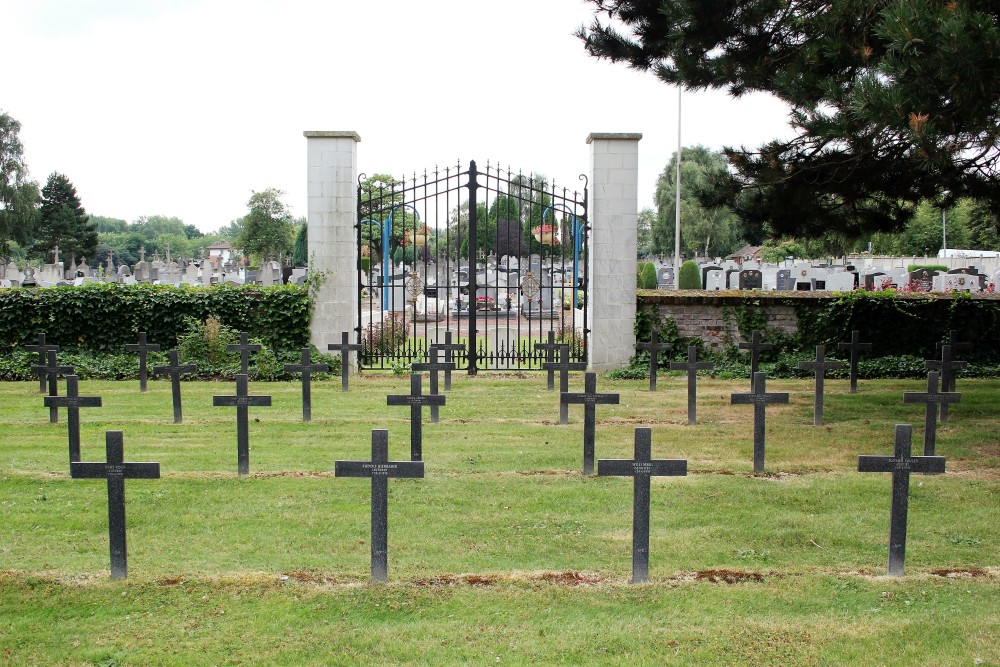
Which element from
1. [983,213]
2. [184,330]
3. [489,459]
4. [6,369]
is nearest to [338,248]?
[184,330]

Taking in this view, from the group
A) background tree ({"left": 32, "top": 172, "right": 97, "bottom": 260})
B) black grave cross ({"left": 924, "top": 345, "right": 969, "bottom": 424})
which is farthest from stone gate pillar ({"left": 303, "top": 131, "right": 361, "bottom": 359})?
background tree ({"left": 32, "top": 172, "right": 97, "bottom": 260})

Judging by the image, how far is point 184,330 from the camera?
1395cm

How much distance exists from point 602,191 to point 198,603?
10020 millimetres

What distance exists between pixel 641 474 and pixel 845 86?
14.3ft

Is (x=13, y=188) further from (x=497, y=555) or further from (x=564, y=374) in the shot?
(x=497, y=555)

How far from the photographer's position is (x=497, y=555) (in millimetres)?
5328

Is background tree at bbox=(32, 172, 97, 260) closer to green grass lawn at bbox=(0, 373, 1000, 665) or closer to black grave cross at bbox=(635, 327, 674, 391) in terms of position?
black grave cross at bbox=(635, 327, 674, 391)

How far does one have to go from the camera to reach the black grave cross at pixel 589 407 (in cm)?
722

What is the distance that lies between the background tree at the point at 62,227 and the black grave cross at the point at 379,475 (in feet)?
199

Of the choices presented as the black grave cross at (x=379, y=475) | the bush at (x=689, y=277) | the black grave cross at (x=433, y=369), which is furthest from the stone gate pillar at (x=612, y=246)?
the bush at (x=689, y=277)

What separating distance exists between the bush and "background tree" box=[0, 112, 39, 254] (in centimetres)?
3587

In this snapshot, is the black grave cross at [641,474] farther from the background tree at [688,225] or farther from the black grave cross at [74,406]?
the background tree at [688,225]

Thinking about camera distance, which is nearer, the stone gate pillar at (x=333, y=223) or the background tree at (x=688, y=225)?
the stone gate pillar at (x=333, y=223)

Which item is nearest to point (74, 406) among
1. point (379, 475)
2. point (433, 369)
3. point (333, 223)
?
point (379, 475)
